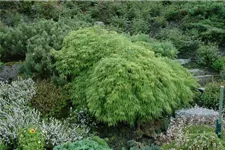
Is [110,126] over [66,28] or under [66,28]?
under

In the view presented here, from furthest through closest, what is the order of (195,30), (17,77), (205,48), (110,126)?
1. (195,30)
2. (205,48)
3. (17,77)
4. (110,126)

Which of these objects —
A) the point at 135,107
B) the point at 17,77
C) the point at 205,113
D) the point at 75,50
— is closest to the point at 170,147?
the point at 135,107

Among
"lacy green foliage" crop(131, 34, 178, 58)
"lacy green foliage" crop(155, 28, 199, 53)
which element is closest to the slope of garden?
"lacy green foliage" crop(131, 34, 178, 58)

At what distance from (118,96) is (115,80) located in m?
0.27

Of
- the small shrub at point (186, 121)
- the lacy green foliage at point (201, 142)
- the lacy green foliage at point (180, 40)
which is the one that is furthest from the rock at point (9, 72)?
the lacy green foliage at point (180, 40)

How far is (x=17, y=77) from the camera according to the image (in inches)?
287

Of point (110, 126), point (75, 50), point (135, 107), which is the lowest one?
point (110, 126)

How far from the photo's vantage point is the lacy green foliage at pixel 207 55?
8.51 m

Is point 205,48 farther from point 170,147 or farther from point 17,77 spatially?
point 17,77

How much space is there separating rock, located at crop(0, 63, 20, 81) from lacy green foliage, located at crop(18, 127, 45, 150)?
2.12 metres

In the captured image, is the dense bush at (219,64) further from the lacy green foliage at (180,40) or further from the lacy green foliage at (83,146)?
the lacy green foliage at (83,146)

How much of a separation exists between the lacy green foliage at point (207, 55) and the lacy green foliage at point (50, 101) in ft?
11.9

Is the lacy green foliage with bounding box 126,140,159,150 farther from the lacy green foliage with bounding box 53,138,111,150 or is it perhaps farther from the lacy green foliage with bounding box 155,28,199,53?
the lacy green foliage with bounding box 155,28,199,53

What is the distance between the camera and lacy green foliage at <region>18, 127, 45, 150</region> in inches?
210
